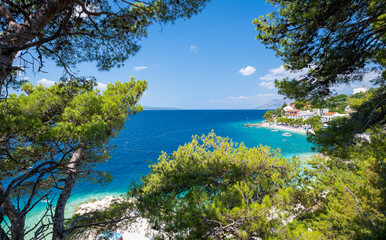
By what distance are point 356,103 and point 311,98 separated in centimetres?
97

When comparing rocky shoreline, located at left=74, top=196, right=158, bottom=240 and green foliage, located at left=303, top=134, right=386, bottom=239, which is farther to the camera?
rocky shoreline, located at left=74, top=196, right=158, bottom=240

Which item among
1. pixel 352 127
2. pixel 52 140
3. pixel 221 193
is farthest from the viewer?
pixel 221 193

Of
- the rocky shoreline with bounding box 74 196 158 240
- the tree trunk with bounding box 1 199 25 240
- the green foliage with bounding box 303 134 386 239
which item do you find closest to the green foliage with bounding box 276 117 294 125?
the rocky shoreline with bounding box 74 196 158 240

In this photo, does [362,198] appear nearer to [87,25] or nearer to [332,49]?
[332,49]

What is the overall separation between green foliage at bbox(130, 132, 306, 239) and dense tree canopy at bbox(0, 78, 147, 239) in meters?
1.68

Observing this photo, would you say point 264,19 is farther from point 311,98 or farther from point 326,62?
point 311,98

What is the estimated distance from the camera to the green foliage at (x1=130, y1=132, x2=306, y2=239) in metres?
2.99

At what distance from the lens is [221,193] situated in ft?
13.0

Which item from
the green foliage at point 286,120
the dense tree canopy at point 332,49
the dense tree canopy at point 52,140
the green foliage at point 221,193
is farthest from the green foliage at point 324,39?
the green foliage at point 286,120

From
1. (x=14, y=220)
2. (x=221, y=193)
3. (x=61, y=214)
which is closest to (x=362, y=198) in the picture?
(x=221, y=193)

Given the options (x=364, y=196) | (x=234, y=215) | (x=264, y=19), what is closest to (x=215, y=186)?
(x=234, y=215)

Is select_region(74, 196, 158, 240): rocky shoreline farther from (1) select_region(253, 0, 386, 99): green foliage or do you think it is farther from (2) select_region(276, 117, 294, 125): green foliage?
(2) select_region(276, 117, 294, 125): green foliage

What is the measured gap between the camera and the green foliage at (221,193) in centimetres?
299

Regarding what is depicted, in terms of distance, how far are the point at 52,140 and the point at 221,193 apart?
4.08 meters
